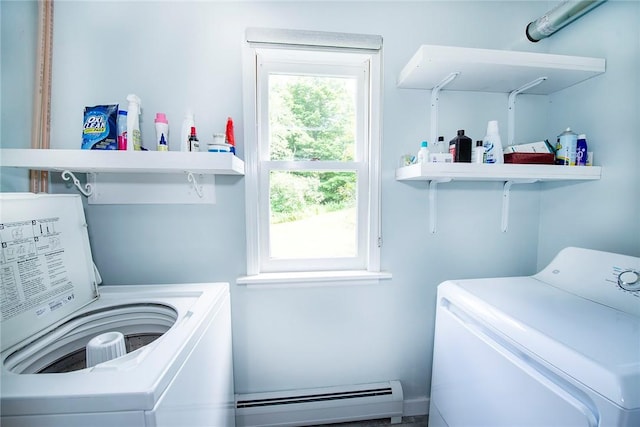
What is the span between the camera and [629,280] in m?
0.94

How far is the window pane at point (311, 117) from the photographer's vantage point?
4.73 ft

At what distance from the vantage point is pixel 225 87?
1.32m

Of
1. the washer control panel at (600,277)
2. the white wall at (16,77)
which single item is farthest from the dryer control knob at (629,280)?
the white wall at (16,77)

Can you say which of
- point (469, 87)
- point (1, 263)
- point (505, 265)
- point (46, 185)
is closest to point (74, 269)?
point (1, 263)

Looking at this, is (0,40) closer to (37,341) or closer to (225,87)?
(225,87)

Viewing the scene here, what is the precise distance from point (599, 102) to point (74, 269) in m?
2.49

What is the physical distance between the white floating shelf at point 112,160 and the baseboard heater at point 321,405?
4.19 feet

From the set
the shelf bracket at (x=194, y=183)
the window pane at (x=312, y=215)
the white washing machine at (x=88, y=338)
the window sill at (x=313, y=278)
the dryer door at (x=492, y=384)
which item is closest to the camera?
the white washing machine at (x=88, y=338)

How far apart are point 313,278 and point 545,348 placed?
0.96m

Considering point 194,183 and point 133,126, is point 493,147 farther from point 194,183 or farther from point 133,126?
point 133,126

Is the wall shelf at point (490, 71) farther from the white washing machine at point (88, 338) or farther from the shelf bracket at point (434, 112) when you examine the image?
the white washing machine at point (88, 338)

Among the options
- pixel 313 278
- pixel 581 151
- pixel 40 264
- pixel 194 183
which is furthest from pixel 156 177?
pixel 581 151

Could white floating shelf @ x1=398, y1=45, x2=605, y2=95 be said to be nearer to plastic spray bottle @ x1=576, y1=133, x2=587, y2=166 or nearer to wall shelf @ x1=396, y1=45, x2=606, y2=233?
wall shelf @ x1=396, y1=45, x2=606, y2=233

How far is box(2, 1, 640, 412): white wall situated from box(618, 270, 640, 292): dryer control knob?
0.30 meters
